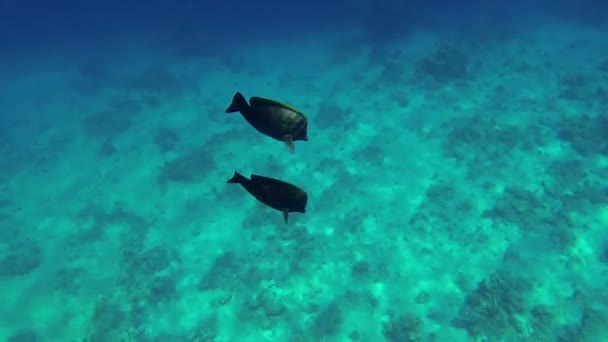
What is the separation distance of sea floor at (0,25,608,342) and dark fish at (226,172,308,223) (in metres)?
9.58

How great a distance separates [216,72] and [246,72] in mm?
2513

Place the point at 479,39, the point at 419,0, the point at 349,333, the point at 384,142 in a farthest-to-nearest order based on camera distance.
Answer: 1. the point at 419,0
2. the point at 479,39
3. the point at 384,142
4. the point at 349,333

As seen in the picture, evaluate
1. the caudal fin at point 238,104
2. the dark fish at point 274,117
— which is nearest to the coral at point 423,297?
the dark fish at point 274,117

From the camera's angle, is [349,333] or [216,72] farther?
[216,72]

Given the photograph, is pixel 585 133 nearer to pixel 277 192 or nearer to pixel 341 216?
pixel 341 216

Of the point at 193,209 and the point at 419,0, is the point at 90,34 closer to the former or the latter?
the point at 419,0

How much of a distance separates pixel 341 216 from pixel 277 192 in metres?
12.4

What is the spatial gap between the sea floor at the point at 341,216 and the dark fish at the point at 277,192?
9.58 meters

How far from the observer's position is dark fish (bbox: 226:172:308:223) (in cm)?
280

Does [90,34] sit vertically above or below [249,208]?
below

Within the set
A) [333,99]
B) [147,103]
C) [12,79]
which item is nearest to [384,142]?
[333,99]

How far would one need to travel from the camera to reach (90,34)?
171ft

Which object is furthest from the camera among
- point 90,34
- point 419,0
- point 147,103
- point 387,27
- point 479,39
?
point 90,34

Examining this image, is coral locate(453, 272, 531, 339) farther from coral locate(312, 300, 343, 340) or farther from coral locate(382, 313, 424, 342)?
coral locate(312, 300, 343, 340)
